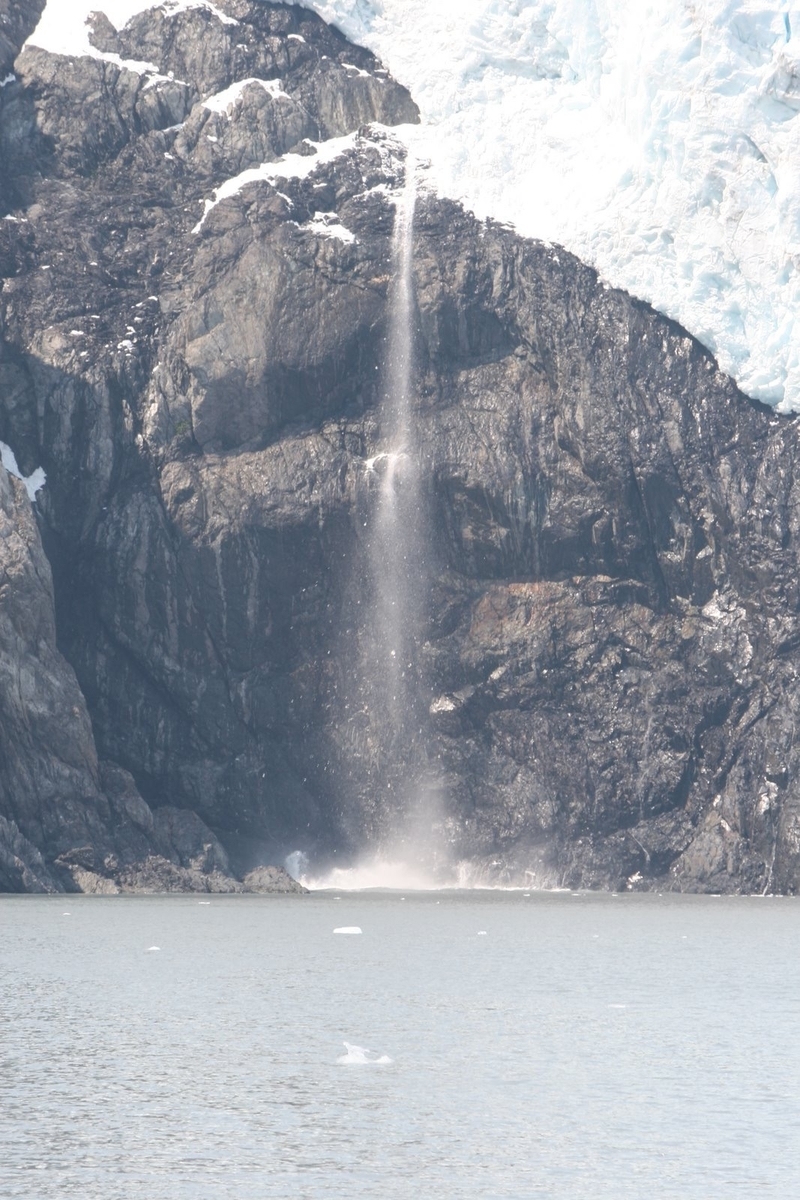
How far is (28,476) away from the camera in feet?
273

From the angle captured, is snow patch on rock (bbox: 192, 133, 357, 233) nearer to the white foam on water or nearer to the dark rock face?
the dark rock face

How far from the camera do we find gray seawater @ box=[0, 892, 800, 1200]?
23.8 meters

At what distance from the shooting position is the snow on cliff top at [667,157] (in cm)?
8306

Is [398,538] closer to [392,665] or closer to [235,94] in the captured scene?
[392,665]

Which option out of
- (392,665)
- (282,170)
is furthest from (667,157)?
(392,665)

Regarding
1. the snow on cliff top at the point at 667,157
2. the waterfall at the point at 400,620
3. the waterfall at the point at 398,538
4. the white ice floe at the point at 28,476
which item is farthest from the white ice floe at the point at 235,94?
the white ice floe at the point at 28,476

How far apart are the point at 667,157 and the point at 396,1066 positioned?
61.6 meters

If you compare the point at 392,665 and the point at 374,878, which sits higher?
the point at 392,665

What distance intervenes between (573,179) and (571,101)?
14.2ft

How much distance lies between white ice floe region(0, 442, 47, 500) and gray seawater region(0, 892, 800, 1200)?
31.3 meters

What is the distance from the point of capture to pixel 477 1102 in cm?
2811

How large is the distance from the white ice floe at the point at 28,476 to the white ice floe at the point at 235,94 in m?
20.8

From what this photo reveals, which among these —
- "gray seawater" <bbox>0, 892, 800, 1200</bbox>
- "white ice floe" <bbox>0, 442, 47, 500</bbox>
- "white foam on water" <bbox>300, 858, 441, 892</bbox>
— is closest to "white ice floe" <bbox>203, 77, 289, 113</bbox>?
"white ice floe" <bbox>0, 442, 47, 500</bbox>

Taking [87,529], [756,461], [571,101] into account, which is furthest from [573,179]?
[87,529]
